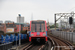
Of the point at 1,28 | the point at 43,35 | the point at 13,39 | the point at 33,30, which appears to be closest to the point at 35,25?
the point at 33,30

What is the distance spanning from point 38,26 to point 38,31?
0.77 m

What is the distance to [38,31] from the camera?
17.4 meters

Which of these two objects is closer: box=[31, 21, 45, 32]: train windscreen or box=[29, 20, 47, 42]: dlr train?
box=[29, 20, 47, 42]: dlr train

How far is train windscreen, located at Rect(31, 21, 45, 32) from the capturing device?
1748 cm

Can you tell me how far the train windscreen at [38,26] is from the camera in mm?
17484

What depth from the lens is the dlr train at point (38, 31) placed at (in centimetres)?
1723

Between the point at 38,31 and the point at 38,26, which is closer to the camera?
the point at 38,31

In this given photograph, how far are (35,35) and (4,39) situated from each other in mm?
4311

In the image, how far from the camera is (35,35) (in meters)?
17.2

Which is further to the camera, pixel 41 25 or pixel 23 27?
pixel 23 27

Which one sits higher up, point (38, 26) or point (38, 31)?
point (38, 26)

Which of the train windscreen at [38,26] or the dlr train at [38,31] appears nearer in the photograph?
the dlr train at [38,31]

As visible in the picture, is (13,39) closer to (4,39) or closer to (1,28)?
(4,39)

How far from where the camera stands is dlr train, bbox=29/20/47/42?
56.5 ft
